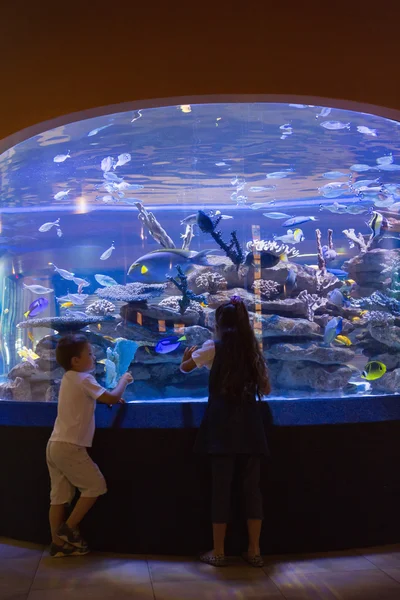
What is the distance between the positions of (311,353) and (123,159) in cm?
219

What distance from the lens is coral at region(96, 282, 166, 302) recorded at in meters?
4.70

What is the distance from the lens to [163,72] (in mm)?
3674

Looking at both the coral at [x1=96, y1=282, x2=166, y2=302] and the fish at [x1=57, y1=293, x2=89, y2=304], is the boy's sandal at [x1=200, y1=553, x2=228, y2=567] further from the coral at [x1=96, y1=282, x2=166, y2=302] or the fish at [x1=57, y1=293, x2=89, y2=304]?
the fish at [x1=57, y1=293, x2=89, y2=304]

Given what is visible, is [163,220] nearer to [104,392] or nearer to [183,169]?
[183,169]

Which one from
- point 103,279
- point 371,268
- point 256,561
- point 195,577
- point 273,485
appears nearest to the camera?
point 195,577

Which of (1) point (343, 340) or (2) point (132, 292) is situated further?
(1) point (343, 340)

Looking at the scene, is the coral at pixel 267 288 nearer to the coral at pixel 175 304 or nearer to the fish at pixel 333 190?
the coral at pixel 175 304

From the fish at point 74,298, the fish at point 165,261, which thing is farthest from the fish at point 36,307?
the fish at point 165,261

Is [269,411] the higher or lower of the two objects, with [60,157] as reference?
lower

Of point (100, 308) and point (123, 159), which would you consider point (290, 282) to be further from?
point (123, 159)

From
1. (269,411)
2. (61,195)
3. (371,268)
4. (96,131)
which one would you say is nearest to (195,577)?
(269,411)

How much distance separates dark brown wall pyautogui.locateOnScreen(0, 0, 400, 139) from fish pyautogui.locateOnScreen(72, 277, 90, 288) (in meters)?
1.37

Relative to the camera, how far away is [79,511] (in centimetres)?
352

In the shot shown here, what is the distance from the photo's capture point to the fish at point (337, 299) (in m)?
4.93
